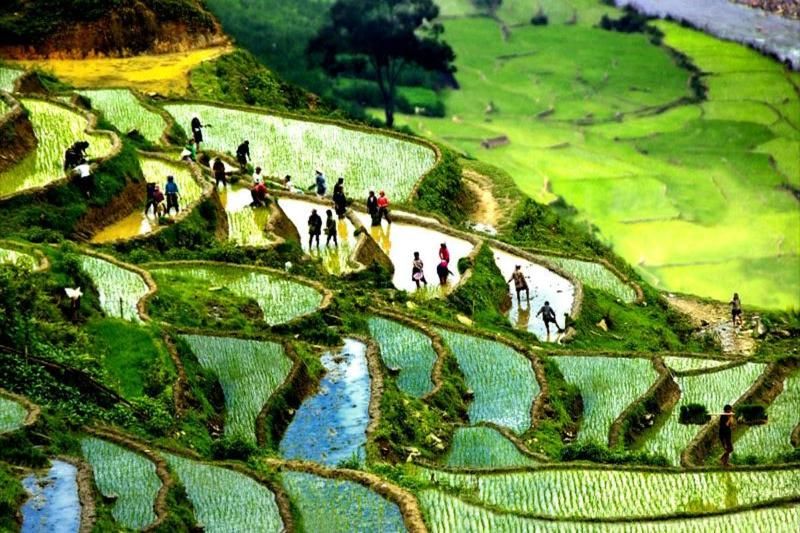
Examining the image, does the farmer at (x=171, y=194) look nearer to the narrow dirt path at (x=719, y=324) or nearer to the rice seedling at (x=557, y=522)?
the narrow dirt path at (x=719, y=324)

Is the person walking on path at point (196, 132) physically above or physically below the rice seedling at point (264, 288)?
below

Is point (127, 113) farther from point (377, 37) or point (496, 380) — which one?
point (377, 37)

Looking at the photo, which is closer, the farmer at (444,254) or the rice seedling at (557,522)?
the rice seedling at (557,522)

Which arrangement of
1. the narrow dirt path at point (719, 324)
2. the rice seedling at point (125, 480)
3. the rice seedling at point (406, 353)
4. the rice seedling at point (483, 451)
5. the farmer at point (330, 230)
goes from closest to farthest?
1. the rice seedling at point (125, 480)
2. the rice seedling at point (483, 451)
3. the rice seedling at point (406, 353)
4. the farmer at point (330, 230)
5. the narrow dirt path at point (719, 324)

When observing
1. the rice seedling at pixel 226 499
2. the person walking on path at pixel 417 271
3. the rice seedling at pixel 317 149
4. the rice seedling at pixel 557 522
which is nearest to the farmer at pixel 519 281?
the person walking on path at pixel 417 271

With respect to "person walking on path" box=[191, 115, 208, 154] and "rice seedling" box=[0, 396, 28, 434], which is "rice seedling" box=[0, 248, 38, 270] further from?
"person walking on path" box=[191, 115, 208, 154]

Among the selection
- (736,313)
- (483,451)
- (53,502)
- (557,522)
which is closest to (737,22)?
(736,313)

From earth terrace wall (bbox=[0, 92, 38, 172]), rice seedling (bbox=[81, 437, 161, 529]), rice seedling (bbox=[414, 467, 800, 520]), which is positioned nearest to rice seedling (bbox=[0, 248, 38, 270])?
rice seedling (bbox=[81, 437, 161, 529])
